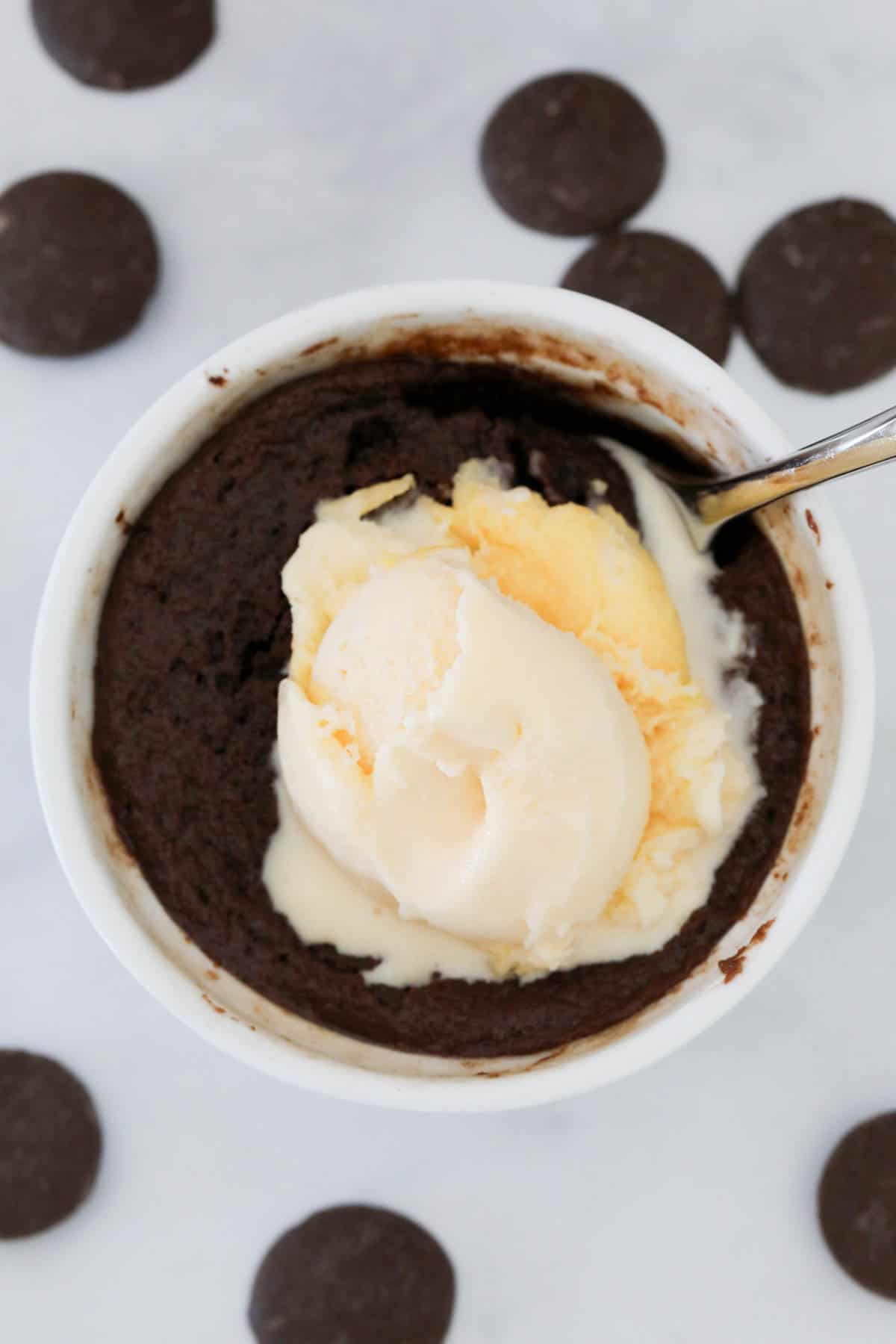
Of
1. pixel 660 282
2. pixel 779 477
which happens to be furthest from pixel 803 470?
pixel 660 282

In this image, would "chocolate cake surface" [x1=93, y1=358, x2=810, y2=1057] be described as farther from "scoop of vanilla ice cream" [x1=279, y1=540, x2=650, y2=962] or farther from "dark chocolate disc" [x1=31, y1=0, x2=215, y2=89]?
"dark chocolate disc" [x1=31, y1=0, x2=215, y2=89]

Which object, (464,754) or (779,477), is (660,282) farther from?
(464,754)

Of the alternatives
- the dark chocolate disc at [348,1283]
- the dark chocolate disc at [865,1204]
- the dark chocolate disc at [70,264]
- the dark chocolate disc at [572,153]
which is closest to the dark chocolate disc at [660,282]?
the dark chocolate disc at [572,153]

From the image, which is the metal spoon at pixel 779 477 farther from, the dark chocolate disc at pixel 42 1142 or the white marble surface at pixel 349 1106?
the dark chocolate disc at pixel 42 1142

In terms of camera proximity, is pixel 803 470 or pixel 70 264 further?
pixel 70 264

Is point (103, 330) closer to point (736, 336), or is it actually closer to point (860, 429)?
point (736, 336)

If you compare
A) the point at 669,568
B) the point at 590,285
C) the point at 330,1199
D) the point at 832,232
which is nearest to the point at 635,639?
the point at 669,568

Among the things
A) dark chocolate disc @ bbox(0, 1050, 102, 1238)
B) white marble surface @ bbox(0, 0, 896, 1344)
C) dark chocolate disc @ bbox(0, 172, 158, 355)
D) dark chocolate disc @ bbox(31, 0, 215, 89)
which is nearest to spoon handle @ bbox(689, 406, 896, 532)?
white marble surface @ bbox(0, 0, 896, 1344)
